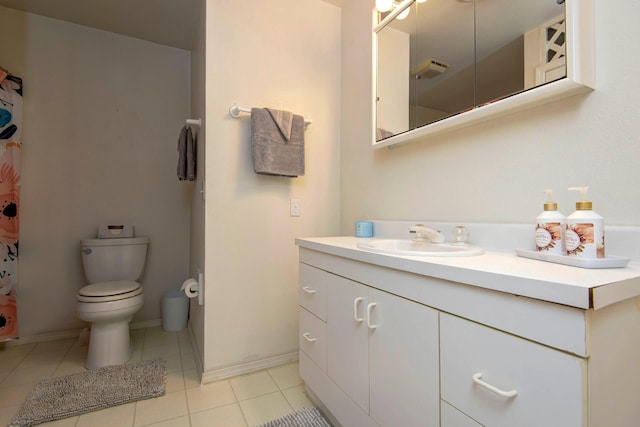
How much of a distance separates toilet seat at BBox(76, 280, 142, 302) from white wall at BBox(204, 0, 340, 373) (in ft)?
1.97

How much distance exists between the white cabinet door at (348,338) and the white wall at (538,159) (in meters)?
0.54

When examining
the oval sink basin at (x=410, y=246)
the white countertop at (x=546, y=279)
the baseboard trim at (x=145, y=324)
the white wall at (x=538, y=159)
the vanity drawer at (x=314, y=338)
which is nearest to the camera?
the white countertop at (x=546, y=279)

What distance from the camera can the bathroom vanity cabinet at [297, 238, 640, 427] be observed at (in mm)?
489

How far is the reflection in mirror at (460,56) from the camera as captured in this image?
0.93 meters

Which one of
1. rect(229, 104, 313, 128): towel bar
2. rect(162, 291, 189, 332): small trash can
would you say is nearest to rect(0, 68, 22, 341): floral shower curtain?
rect(162, 291, 189, 332): small trash can

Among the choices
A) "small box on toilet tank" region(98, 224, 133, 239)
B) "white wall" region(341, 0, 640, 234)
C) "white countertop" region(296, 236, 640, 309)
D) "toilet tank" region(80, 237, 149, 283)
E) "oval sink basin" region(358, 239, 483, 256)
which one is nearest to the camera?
"white countertop" region(296, 236, 640, 309)

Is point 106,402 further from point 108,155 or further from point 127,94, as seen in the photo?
point 127,94

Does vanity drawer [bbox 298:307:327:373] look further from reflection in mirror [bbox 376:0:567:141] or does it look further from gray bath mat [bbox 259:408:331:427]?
reflection in mirror [bbox 376:0:567:141]

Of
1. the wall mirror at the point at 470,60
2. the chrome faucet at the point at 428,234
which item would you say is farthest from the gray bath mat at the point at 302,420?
the wall mirror at the point at 470,60

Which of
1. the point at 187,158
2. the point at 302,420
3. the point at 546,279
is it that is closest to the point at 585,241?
the point at 546,279

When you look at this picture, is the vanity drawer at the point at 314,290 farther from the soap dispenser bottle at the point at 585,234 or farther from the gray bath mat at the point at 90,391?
the gray bath mat at the point at 90,391

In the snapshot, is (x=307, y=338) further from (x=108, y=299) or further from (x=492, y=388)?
(x=108, y=299)

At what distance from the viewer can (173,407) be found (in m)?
1.39

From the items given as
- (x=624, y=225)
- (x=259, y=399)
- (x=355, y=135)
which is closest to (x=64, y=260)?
(x=259, y=399)
